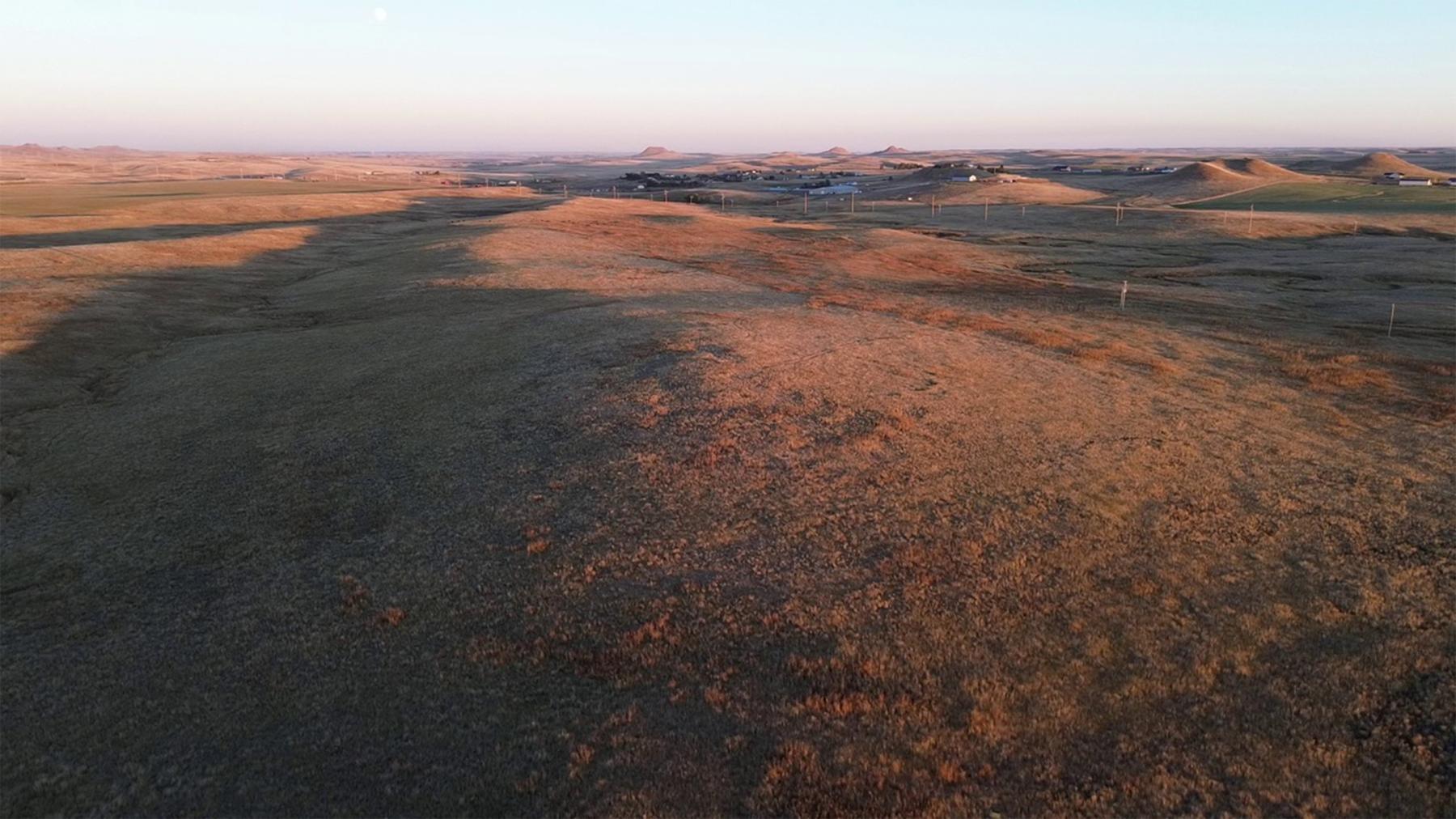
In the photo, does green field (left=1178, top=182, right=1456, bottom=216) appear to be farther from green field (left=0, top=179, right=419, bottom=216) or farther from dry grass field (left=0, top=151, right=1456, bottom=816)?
green field (left=0, top=179, right=419, bottom=216)

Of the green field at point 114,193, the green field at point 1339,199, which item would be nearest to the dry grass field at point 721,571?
the green field at point 114,193

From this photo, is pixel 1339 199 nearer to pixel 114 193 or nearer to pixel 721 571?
pixel 721 571

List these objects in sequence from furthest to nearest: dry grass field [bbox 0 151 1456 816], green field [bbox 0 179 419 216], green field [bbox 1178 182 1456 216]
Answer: green field [bbox 1178 182 1456 216]
green field [bbox 0 179 419 216]
dry grass field [bbox 0 151 1456 816]

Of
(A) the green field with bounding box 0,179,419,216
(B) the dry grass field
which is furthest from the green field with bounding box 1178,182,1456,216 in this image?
(A) the green field with bounding box 0,179,419,216

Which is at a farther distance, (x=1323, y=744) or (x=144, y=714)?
(x=144, y=714)

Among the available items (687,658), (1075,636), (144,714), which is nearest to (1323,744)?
(1075,636)

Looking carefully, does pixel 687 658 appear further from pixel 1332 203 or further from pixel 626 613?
pixel 1332 203
